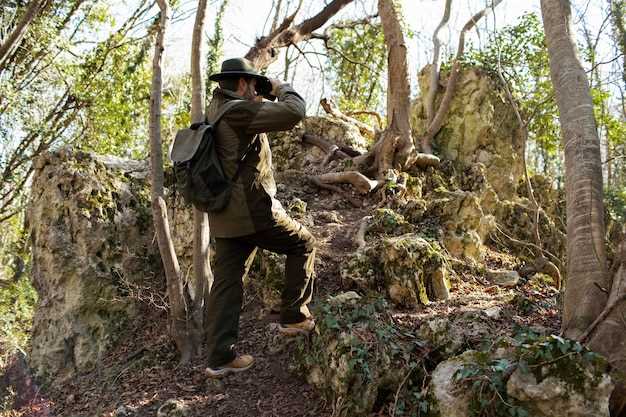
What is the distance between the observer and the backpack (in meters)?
3.79

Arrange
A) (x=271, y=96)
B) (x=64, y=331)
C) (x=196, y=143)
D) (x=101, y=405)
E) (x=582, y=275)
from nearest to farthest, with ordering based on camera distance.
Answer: (x=582, y=275), (x=196, y=143), (x=271, y=96), (x=101, y=405), (x=64, y=331)

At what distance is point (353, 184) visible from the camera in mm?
7965

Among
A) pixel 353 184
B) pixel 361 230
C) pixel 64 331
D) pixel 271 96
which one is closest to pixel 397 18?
pixel 353 184

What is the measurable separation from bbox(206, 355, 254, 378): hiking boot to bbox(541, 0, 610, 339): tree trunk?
2560mm

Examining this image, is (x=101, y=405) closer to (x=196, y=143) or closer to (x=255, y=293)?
(x=255, y=293)

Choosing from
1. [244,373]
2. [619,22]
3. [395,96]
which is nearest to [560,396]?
[244,373]

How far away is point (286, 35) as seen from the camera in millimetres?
11023

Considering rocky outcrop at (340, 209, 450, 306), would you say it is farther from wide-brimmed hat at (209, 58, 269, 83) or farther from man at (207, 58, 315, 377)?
wide-brimmed hat at (209, 58, 269, 83)

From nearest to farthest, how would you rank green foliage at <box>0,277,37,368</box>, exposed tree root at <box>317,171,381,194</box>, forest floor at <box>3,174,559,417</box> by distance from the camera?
forest floor at <box>3,174,559,417</box>, exposed tree root at <box>317,171,381,194</box>, green foliage at <box>0,277,37,368</box>

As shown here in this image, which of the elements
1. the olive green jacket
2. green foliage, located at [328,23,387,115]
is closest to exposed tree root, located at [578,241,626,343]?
the olive green jacket

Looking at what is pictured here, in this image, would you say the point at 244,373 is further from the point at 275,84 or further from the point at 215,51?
the point at 215,51

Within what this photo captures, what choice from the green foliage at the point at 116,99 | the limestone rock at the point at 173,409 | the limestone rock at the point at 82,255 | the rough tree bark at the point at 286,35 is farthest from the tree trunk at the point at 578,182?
the green foliage at the point at 116,99

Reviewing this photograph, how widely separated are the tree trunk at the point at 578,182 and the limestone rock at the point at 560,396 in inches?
23.5

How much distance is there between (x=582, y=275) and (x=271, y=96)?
287cm
